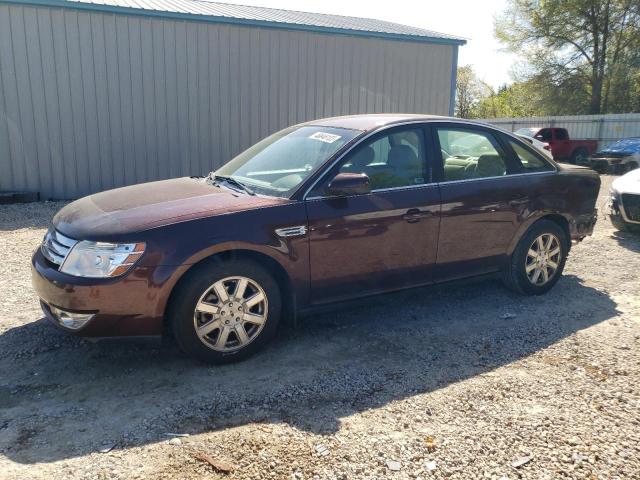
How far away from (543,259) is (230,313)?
3.16 m

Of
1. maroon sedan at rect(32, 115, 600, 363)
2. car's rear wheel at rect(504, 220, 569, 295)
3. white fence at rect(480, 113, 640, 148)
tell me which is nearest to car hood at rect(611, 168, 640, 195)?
maroon sedan at rect(32, 115, 600, 363)

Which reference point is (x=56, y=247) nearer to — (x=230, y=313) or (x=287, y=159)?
(x=230, y=313)

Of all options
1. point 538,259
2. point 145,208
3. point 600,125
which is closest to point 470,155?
point 538,259

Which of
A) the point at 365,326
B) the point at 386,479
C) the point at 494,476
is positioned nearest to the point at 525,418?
the point at 494,476

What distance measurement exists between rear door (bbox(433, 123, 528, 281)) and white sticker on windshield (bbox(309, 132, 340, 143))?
0.90 metres

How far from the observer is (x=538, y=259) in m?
5.10

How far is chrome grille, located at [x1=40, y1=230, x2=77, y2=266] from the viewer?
3.49m

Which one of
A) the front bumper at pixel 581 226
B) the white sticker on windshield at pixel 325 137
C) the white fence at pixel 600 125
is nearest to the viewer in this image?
the white sticker on windshield at pixel 325 137

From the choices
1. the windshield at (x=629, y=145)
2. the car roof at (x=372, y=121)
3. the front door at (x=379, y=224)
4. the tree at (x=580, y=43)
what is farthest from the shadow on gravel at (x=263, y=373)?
the tree at (x=580, y=43)

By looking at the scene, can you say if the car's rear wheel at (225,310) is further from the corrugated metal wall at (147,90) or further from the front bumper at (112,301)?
the corrugated metal wall at (147,90)

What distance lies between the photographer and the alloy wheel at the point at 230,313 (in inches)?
139

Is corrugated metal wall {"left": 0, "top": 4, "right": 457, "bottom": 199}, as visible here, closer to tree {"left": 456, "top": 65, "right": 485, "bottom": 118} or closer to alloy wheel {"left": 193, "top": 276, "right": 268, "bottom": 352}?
alloy wheel {"left": 193, "top": 276, "right": 268, "bottom": 352}

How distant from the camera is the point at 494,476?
8.59ft

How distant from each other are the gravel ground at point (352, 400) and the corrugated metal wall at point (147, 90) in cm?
610
